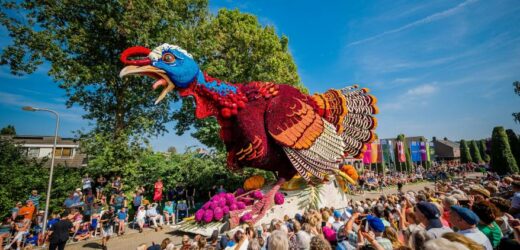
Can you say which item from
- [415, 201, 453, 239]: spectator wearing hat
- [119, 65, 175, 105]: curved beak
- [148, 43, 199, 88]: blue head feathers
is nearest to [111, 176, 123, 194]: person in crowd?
[119, 65, 175, 105]: curved beak

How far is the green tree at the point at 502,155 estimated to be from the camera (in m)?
20.8

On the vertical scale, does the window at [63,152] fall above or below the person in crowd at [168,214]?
above

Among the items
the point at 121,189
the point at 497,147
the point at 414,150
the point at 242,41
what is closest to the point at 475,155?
the point at 414,150

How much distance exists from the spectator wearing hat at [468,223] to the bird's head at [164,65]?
5828 mm

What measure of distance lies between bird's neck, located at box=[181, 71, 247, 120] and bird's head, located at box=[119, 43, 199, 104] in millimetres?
323

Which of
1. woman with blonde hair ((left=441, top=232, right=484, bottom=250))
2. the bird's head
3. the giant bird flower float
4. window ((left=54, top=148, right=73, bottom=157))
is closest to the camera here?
woman with blonde hair ((left=441, top=232, right=484, bottom=250))

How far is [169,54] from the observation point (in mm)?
6027

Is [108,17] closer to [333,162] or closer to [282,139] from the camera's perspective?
[282,139]

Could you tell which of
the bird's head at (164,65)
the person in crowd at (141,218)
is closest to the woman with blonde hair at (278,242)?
the bird's head at (164,65)

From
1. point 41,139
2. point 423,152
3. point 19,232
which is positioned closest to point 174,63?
point 19,232

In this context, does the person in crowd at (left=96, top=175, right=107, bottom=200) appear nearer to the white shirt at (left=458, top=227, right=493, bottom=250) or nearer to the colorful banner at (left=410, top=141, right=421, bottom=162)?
the white shirt at (left=458, top=227, right=493, bottom=250)

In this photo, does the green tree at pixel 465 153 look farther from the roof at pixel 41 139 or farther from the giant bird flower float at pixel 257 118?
the roof at pixel 41 139

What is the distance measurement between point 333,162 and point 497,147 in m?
23.7

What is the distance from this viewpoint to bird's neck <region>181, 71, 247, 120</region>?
663 cm
